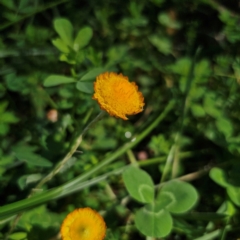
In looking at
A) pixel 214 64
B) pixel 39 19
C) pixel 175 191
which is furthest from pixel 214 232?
pixel 39 19

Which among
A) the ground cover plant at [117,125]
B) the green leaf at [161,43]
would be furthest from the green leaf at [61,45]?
the green leaf at [161,43]

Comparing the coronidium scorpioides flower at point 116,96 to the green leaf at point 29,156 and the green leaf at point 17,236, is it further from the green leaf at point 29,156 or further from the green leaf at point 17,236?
the green leaf at point 17,236

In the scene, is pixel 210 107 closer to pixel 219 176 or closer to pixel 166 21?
pixel 219 176

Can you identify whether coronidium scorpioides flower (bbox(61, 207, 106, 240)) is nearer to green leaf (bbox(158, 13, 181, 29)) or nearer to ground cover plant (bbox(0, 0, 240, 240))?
ground cover plant (bbox(0, 0, 240, 240))

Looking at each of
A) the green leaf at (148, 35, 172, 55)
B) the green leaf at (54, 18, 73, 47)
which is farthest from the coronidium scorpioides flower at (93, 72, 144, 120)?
the green leaf at (148, 35, 172, 55)

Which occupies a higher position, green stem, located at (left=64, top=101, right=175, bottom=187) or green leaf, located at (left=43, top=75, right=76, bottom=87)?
green leaf, located at (left=43, top=75, right=76, bottom=87)

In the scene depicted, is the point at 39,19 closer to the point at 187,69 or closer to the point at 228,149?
the point at 187,69
